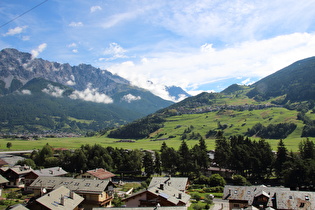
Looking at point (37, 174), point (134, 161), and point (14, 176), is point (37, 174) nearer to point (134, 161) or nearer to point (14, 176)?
point (14, 176)

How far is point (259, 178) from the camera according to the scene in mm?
94125

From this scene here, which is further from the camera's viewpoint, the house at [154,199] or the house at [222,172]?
the house at [222,172]

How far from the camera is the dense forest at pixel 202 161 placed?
87938 mm

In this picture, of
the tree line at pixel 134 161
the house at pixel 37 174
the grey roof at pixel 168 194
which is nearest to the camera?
the grey roof at pixel 168 194

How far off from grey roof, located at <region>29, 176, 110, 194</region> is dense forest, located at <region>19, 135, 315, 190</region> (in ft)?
88.6

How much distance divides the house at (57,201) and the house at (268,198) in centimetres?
2991

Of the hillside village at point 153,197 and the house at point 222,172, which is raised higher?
the hillside village at point 153,197

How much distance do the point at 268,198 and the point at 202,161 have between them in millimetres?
51561

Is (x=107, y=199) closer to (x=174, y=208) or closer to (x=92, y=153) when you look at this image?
(x=174, y=208)

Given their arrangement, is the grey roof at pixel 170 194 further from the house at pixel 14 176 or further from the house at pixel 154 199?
the house at pixel 14 176

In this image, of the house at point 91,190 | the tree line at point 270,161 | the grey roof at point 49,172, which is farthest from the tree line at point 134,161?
the house at point 91,190

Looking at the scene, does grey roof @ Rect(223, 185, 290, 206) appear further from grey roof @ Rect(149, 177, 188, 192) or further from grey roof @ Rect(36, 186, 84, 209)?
grey roof @ Rect(36, 186, 84, 209)

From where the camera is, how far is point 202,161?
103m

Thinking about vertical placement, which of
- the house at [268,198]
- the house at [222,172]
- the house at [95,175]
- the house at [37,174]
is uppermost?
the house at [37,174]
